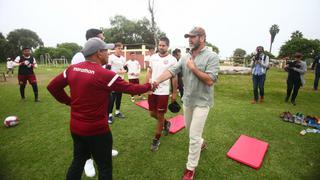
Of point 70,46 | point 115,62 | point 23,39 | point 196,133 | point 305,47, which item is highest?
point 23,39

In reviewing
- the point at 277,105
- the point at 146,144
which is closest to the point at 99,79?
the point at 146,144

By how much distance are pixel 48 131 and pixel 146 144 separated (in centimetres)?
274

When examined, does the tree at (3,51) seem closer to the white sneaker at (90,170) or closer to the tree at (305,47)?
the white sneaker at (90,170)

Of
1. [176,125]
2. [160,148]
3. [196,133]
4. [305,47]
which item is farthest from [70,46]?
[196,133]

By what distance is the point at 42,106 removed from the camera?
7.63 meters

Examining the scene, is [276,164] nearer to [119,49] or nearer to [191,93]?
[191,93]

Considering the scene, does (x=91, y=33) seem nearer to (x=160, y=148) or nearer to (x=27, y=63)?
(x=160, y=148)

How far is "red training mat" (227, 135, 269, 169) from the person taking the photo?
365 cm

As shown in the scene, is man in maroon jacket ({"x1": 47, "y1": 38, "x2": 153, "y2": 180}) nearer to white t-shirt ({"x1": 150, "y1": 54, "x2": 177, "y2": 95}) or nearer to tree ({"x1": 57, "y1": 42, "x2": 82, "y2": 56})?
white t-shirt ({"x1": 150, "y1": 54, "x2": 177, "y2": 95})

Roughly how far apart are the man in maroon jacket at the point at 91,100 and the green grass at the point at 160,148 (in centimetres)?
114

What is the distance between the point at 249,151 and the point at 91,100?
3471 millimetres

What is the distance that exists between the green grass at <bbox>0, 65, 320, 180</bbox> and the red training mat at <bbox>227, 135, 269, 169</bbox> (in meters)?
0.12

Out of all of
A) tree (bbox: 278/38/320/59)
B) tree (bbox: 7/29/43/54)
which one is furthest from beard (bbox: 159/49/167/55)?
tree (bbox: 7/29/43/54)

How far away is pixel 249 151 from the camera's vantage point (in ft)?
13.3
